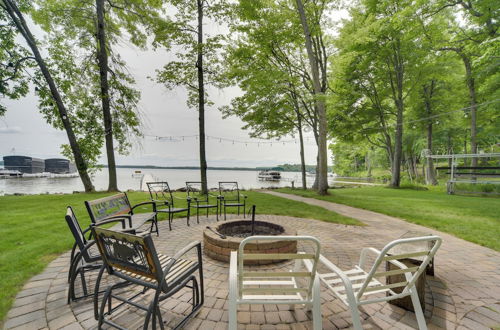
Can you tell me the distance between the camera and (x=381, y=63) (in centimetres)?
1519

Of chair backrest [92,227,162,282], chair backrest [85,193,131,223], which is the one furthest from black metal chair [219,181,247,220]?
chair backrest [92,227,162,282]

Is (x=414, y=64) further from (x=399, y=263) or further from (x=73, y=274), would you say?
(x=73, y=274)

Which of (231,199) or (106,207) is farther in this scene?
(231,199)

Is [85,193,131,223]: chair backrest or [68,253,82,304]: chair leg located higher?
[85,193,131,223]: chair backrest

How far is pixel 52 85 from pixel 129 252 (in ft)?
44.6

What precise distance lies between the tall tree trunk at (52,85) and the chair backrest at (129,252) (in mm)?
11700

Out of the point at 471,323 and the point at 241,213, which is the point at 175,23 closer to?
the point at 241,213

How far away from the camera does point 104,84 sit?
11.1 m

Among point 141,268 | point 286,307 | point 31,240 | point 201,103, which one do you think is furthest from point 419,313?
point 201,103

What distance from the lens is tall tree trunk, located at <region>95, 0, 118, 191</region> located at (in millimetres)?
10828

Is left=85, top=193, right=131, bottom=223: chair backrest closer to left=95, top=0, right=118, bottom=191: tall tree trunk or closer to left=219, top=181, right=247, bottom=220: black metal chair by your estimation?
left=219, top=181, right=247, bottom=220: black metal chair

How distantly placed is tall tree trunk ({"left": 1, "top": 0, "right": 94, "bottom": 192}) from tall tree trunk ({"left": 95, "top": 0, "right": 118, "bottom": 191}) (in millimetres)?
1249

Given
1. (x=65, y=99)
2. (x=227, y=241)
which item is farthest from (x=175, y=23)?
(x=227, y=241)

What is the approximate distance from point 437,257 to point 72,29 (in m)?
17.3
